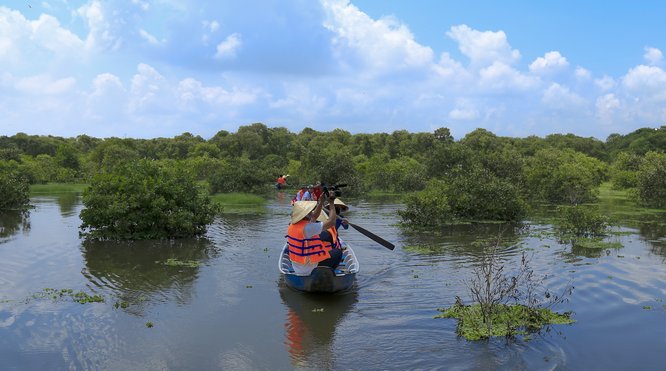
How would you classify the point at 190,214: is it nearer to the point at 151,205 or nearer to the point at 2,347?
the point at 151,205

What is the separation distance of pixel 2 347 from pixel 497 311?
10.0m

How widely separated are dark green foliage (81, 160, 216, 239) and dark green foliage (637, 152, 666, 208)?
26.5m

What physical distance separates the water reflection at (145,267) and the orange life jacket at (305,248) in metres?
2.94

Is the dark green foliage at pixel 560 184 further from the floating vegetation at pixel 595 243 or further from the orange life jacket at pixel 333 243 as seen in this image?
the orange life jacket at pixel 333 243

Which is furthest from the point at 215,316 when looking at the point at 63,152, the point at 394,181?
the point at 63,152

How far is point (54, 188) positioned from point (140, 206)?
31.4 meters

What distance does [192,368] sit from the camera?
973cm

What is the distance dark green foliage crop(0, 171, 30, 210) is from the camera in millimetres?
28672

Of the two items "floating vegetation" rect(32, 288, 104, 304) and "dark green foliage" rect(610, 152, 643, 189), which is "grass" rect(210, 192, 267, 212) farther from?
"dark green foliage" rect(610, 152, 643, 189)

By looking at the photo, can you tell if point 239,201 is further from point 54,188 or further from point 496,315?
point 496,315

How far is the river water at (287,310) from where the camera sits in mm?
10141

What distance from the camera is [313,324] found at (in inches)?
481

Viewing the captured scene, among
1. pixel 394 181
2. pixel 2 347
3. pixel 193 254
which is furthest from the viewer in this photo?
pixel 394 181

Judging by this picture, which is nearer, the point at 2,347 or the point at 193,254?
the point at 2,347
